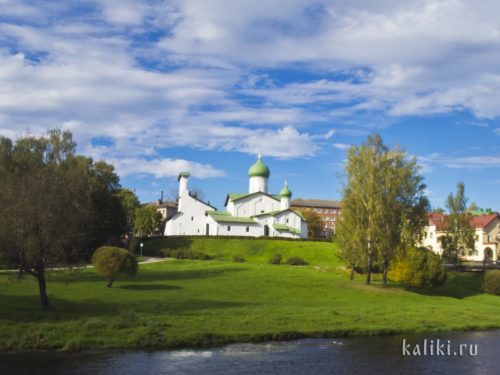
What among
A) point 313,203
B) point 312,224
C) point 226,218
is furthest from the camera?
point 313,203

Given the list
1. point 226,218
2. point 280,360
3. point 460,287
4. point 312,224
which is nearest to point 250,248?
point 226,218

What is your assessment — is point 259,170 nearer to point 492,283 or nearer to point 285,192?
point 285,192

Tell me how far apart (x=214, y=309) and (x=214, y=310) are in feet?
1.13

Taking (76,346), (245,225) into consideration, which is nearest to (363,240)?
(76,346)

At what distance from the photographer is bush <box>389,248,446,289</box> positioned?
4356cm

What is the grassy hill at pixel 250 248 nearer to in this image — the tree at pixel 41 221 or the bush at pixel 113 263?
the bush at pixel 113 263

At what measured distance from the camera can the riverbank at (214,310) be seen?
2373 centimetres

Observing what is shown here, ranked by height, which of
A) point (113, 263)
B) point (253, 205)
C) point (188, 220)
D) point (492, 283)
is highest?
point (253, 205)

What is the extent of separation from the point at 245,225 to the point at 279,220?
230 inches

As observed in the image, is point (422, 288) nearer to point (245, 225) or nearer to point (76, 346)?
point (76, 346)

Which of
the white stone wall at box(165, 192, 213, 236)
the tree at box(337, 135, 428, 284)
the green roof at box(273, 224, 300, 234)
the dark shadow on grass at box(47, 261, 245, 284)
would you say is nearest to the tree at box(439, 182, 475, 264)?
the tree at box(337, 135, 428, 284)

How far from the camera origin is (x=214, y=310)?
97.5 ft

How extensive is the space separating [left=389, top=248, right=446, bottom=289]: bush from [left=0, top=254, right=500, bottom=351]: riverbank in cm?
101

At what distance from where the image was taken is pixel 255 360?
21.0 metres
